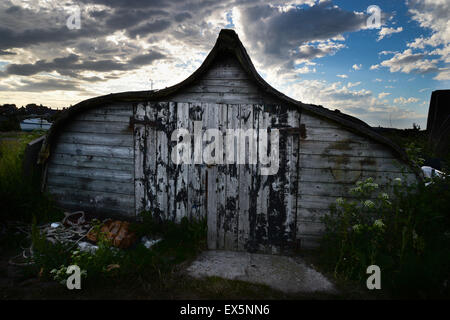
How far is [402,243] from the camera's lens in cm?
416

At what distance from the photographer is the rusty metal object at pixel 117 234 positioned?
5074mm

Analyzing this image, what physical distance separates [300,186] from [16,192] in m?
6.11

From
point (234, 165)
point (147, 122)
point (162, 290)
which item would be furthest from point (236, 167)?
point (162, 290)

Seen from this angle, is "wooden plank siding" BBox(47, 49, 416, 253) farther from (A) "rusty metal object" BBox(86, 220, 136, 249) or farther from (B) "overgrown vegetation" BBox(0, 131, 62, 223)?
(B) "overgrown vegetation" BBox(0, 131, 62, 223)

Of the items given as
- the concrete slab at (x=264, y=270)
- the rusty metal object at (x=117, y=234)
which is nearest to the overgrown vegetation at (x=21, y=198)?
the rusty metal object at (x=117, y=234)

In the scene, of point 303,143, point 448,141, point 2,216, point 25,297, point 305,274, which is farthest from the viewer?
point 448,141

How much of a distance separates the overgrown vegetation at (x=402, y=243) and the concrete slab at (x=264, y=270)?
410 mm

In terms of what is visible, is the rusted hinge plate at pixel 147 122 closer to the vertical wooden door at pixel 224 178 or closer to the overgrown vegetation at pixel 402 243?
the vertical wooden door at pixel 224 178

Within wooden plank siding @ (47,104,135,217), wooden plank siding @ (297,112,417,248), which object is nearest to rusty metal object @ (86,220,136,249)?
wooden plank siding @ (47,104,135,217)

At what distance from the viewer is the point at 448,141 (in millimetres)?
9562

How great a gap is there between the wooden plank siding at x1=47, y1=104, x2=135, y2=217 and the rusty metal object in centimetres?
43
